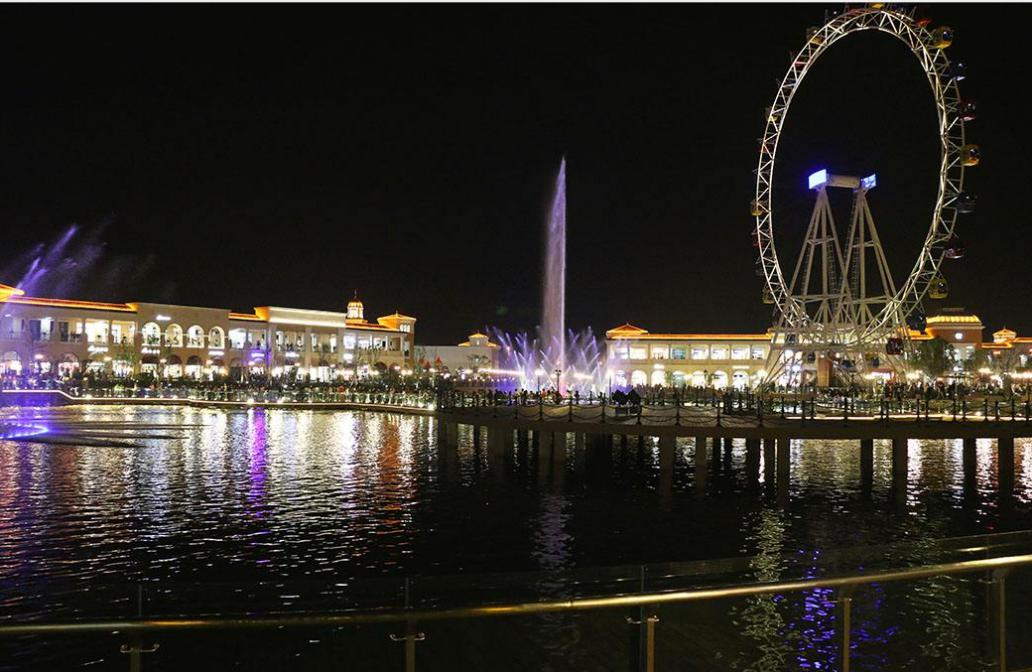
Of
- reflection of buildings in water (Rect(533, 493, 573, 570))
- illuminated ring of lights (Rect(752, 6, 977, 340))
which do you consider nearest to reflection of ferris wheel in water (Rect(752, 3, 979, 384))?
Result: illuminated ring of lights (Rect(752, 6, 977, 340))

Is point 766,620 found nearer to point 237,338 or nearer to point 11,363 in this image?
point 11,363

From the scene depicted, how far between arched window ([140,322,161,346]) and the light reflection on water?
3003 inches

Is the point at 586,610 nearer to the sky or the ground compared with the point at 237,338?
Result: nearer to the ground

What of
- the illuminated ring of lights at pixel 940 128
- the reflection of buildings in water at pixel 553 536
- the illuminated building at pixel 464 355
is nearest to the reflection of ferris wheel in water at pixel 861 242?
the illuminated ring of lights at pixel 940 128

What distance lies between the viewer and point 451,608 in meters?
6.21

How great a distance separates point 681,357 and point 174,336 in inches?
3135

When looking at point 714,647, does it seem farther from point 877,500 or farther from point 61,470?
point 61,470

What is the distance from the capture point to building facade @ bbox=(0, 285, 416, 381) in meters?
107

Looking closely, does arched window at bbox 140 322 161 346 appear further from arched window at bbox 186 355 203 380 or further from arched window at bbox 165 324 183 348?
arched window at bbox 186 355 203 380

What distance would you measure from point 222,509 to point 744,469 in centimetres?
2668

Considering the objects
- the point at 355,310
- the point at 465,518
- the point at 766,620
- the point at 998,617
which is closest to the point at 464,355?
the point at 355,310

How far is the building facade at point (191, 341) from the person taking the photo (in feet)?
352

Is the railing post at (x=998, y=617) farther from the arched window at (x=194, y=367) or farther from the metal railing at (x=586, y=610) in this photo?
the arched window at (x=194, y=367)

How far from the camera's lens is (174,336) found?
4845 inches
